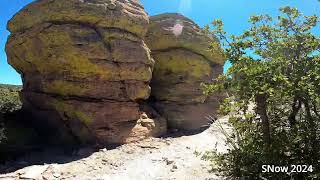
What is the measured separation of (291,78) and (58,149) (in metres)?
13.1

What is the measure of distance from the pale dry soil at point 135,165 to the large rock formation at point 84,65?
140cm

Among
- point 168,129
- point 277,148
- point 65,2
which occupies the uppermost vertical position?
point 65,2

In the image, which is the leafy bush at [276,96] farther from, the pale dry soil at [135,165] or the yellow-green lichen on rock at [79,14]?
the yellow-green lichen on rock at [79,14]

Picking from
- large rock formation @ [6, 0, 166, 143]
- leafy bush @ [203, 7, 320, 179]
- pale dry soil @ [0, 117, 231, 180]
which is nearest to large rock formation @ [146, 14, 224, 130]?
large rock formation @ [6, 0, 166, 143]

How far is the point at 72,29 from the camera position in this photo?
59.0 ft

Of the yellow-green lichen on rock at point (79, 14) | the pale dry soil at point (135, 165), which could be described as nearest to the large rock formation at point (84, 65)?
the yellow-green lichen on rock at point (79, 14)

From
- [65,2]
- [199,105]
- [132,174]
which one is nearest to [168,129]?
[199,105]

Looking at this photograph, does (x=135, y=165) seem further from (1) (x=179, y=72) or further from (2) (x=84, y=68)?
(1) (x=179, y=72)

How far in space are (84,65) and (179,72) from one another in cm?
705

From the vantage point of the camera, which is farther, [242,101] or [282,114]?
[282,114]

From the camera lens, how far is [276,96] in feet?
27.7

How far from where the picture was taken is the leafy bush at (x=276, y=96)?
26.2 ft

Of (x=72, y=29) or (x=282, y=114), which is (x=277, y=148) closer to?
(x=282, y=114)

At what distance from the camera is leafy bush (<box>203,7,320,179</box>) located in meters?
7.98
